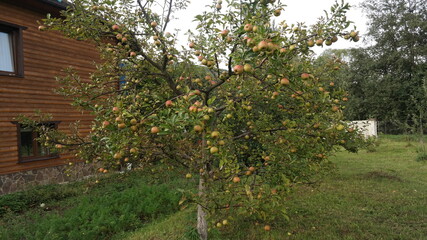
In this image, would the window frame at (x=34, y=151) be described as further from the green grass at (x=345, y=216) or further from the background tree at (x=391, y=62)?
the background tree at (x=391, y=62)

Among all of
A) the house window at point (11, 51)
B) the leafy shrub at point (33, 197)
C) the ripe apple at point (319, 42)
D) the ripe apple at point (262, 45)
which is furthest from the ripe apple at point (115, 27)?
the house window at point (11, 51)

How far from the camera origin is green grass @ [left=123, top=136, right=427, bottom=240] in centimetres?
408

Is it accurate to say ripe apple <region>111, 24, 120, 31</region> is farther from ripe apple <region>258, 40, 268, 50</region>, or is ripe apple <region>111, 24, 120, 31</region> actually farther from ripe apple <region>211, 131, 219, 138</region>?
ripe apple <region>258, 40, 268, 50</region>

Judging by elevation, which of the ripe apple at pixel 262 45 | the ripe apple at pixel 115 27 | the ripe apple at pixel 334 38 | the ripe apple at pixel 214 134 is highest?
the ripe apple at pixel 115 27

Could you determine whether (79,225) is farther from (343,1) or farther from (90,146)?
(343,1)

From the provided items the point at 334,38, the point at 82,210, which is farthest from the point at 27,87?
the point at 334,38

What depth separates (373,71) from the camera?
2286cm

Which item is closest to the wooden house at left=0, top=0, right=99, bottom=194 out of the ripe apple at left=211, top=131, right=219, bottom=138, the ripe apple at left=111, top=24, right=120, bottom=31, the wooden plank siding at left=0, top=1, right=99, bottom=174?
the wooden plank siding at left=0, top=1, right=99, bottom=174

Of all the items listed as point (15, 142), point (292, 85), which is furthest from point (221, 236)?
point (15, 142)

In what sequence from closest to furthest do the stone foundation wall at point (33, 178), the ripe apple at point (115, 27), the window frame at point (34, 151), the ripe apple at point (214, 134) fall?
the ripe apple at point (214, 134) < the ripe apple at point (115, 27) < the stone foundation wall at point (33, 178) < the window frame at point (34, 151)

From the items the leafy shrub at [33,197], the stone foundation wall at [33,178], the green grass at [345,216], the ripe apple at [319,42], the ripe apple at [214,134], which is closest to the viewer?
the ripe apple at [214,134]

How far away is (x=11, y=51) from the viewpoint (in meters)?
7.67

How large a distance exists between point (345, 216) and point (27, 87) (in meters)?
8.56

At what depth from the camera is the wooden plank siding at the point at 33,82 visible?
7.39 meters
